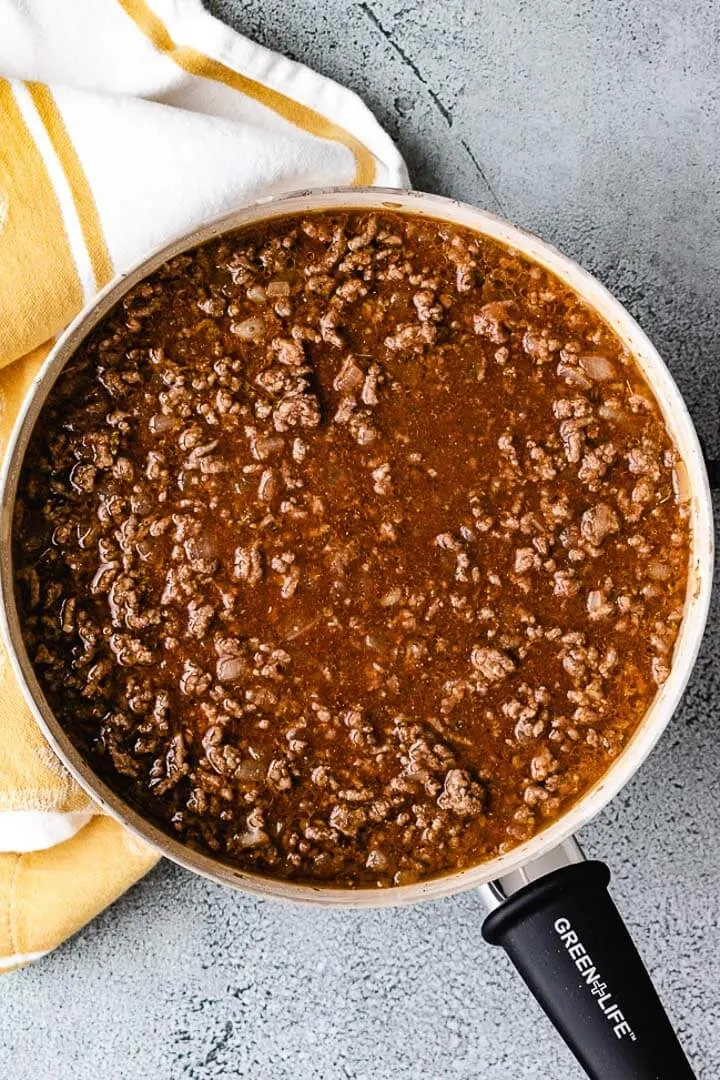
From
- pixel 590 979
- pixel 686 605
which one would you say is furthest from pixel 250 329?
pixel 590 979

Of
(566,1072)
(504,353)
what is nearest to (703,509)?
(504,353)

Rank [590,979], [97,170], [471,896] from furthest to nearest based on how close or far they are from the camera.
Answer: [471,896], [97,170], [590,979]

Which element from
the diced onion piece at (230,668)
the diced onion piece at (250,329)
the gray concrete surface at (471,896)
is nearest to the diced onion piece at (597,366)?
the gray concrete surface at (471,896)

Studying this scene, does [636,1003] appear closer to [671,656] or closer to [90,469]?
[671,656]

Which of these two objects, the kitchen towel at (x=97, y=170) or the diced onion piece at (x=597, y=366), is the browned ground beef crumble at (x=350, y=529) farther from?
the kitchen towel at (x=97, y=170)

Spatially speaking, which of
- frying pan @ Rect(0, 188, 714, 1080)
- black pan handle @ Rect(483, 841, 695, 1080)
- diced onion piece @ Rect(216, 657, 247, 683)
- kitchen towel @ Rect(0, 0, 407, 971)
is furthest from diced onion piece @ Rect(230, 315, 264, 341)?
black pan handle @ Rect(483, 841, 695, 1080)

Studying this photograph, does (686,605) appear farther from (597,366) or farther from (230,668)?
(230,668)
